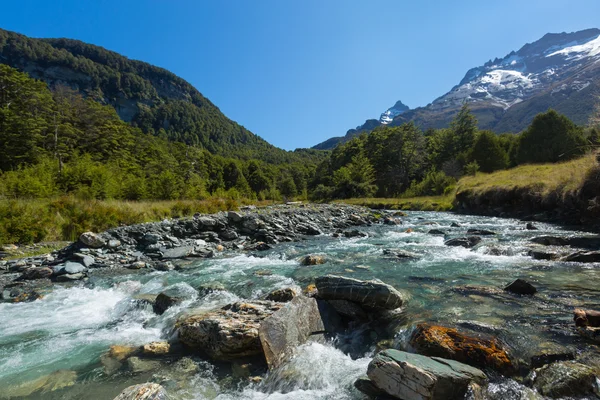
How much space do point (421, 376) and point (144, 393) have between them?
3.14 m

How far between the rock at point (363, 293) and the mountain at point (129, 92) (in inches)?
5486

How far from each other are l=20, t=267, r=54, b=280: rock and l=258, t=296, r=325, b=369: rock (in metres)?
8.90

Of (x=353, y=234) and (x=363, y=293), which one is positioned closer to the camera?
(x=363, y=293)

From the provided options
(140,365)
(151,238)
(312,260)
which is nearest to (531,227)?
(312,260)

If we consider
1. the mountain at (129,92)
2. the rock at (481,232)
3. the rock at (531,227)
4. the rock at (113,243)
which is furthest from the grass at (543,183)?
the mountain at (129,92)

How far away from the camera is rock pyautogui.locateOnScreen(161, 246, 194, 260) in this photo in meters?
11.5

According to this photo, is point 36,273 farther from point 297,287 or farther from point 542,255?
point 542,255

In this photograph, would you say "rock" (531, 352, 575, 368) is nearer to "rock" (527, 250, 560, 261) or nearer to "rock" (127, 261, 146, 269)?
"rock" (527, 250, 560, 261)

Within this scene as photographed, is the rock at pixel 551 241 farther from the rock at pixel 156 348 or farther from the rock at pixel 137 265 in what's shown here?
the rock at pixel 137 265

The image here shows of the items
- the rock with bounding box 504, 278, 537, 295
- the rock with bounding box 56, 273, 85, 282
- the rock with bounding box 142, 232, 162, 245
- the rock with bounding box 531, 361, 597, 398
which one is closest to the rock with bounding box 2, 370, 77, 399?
the rock with bounding box 56, 273, 85, 282

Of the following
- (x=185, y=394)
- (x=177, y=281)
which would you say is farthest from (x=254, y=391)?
(x=177, y=281)

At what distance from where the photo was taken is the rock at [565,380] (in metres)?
2.93

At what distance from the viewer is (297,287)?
22.7 feet

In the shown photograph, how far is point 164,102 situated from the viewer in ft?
572
